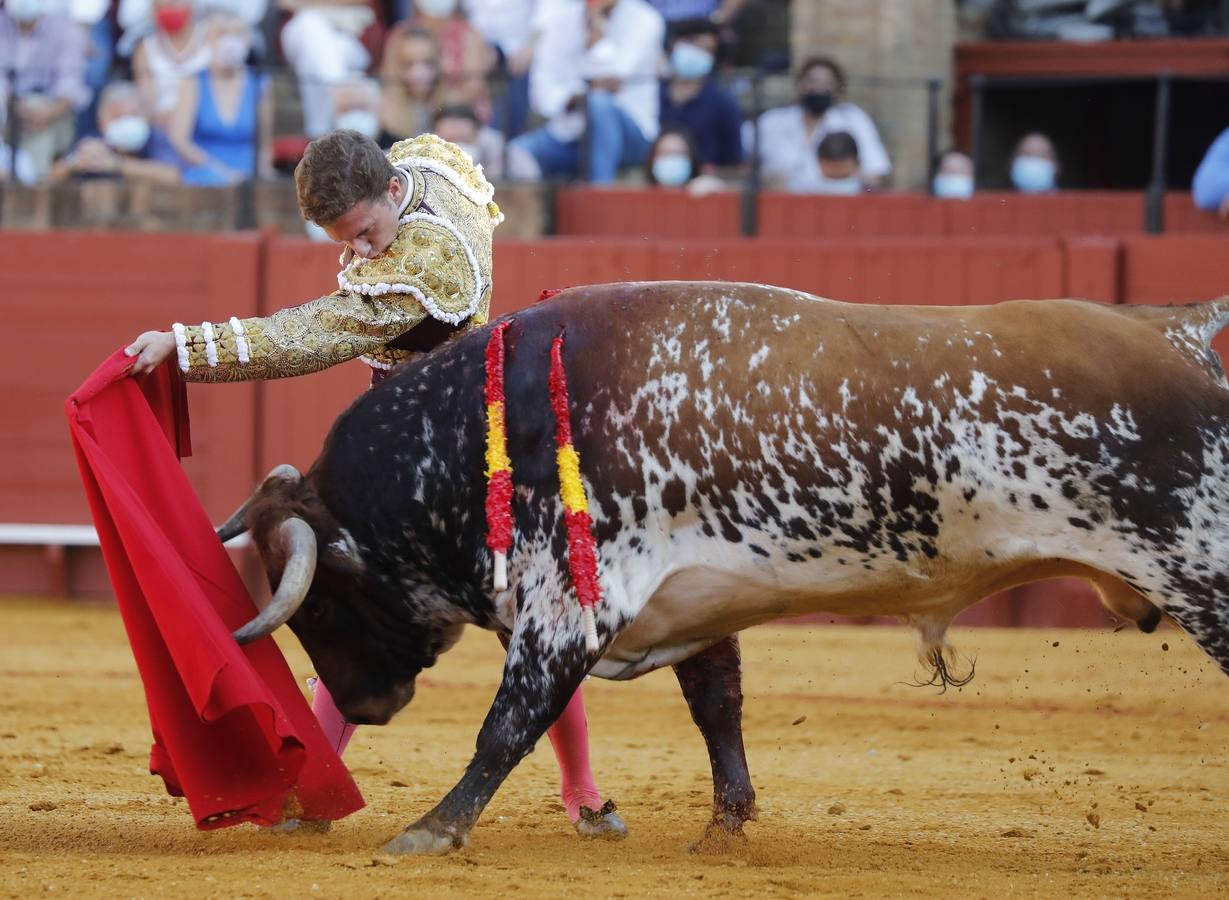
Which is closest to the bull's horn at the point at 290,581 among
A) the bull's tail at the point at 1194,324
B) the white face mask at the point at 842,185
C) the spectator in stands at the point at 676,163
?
the bull's tail at the point at 1194,324

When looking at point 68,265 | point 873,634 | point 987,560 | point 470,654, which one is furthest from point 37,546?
point 987,560

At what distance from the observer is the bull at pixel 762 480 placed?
325 centimetres

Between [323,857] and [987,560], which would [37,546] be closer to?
[323,857]

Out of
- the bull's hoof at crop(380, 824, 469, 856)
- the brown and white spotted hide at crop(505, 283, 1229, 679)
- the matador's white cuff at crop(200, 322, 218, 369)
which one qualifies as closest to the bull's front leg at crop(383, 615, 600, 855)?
the bull's hoof at crop(380, 824, 469, 856)

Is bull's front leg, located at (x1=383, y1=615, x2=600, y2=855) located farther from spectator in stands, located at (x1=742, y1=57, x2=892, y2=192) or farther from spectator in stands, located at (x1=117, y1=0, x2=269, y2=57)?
spectator in stands, located at (x1=117, y1=0, x2=269, y2=57)

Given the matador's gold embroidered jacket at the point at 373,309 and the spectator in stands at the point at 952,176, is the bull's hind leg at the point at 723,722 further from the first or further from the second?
the spectator in stands at the point at 952,176

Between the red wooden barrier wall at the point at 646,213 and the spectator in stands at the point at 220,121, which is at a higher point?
the spectator in stands at the point at 220,121

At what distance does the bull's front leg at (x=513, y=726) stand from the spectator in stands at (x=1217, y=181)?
15.4 ft

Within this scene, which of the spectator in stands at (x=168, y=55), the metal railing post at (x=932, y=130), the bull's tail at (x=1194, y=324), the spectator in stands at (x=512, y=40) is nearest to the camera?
the bull's tail at (x=1194, y=324)

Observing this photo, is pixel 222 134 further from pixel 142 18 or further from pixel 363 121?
pixel 142 18

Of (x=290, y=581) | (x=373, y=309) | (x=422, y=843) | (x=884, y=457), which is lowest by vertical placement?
(x=422, y=843)

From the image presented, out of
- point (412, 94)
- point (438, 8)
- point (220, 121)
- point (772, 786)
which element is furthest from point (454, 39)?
point (772, 786)

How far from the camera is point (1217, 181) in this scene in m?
7.29

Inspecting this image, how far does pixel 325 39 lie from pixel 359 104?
Answer: 2.78 feet
